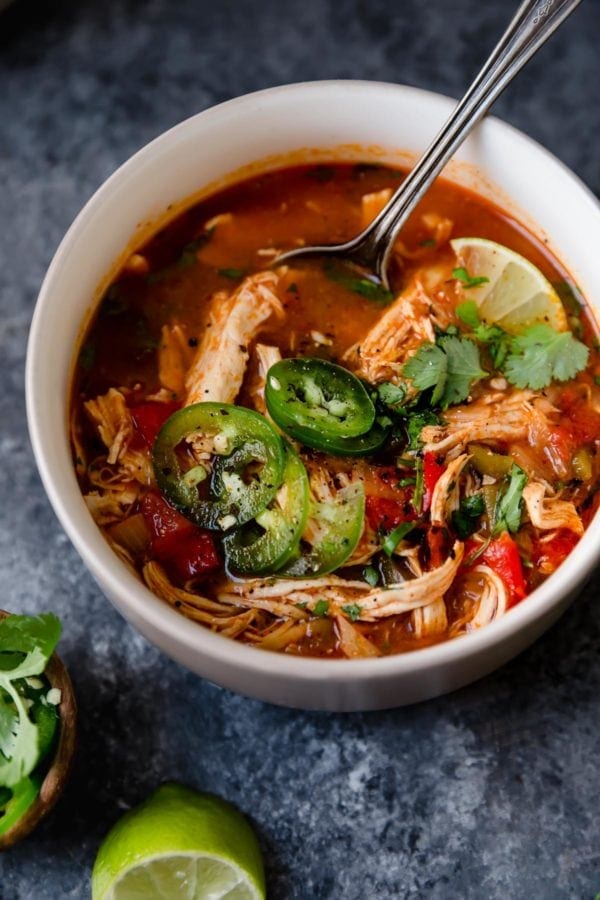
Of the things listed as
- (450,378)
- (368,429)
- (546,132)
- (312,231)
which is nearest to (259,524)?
(368,429)

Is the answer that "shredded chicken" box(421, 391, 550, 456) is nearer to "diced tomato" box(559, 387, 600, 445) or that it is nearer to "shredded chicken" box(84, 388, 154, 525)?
"diced tomato" box(559, 387, 600, 445)

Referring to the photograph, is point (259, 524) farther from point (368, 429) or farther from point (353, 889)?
point (353, 889)

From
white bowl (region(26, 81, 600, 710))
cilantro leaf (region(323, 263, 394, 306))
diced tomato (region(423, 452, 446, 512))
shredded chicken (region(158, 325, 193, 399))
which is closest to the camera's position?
white bowl (region(26, 81, 600, 710))

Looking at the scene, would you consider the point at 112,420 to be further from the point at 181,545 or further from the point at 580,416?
the point at 580,416

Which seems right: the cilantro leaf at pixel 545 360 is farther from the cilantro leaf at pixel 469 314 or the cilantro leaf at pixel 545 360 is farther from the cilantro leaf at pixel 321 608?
the cilantro leaf at pixel 321 608

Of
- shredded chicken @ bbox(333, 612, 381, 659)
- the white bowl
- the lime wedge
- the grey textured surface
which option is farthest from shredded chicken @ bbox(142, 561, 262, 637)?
the lime wedge

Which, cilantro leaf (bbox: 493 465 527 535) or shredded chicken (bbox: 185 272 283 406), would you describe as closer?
cilantro leaf (bbox: 493 465 527 535)

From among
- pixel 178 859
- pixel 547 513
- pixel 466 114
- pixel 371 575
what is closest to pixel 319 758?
pixel 178 859
